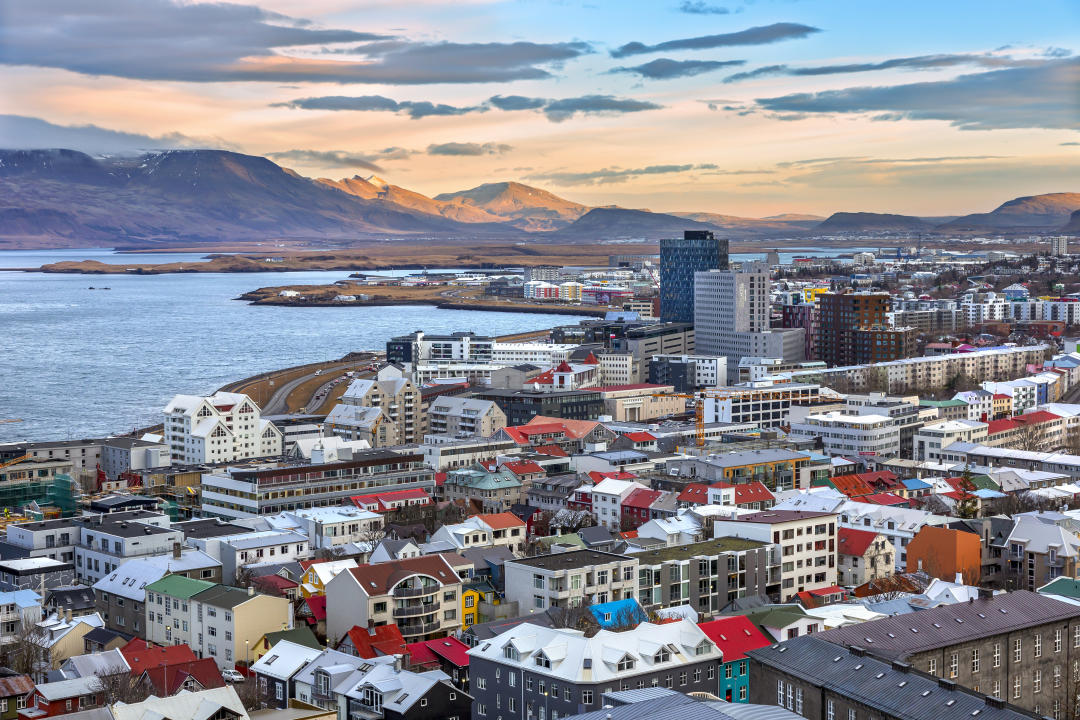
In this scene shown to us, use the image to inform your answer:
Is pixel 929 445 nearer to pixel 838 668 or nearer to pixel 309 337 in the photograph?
pixel 838 668

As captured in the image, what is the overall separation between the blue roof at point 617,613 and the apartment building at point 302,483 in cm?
663

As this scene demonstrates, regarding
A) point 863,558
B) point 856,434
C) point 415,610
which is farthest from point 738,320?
point 415,610

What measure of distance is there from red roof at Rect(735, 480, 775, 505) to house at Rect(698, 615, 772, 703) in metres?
6.24

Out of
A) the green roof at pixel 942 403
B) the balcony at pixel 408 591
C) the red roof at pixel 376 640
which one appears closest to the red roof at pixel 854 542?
the balcony at pixel 408 591

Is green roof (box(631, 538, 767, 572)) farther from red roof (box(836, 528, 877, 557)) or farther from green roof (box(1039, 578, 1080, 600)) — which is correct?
green roof (box(1039, 578, 1080, 600))

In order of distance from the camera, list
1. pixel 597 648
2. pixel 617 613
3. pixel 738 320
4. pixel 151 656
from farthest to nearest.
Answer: pixel 738 320
pixel 617 613
pixel 151 656
pixel 597 648

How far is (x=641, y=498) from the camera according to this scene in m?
16.8

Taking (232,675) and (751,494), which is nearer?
(232,675)

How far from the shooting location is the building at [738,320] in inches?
1412

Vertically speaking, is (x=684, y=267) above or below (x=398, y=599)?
above

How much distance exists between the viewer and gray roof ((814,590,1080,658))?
967 cm

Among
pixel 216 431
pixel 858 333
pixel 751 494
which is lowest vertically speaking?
pixel 751 494

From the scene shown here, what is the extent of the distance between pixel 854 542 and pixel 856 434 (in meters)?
7.90

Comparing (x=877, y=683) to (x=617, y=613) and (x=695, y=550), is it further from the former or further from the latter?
(x=695, y=550)
